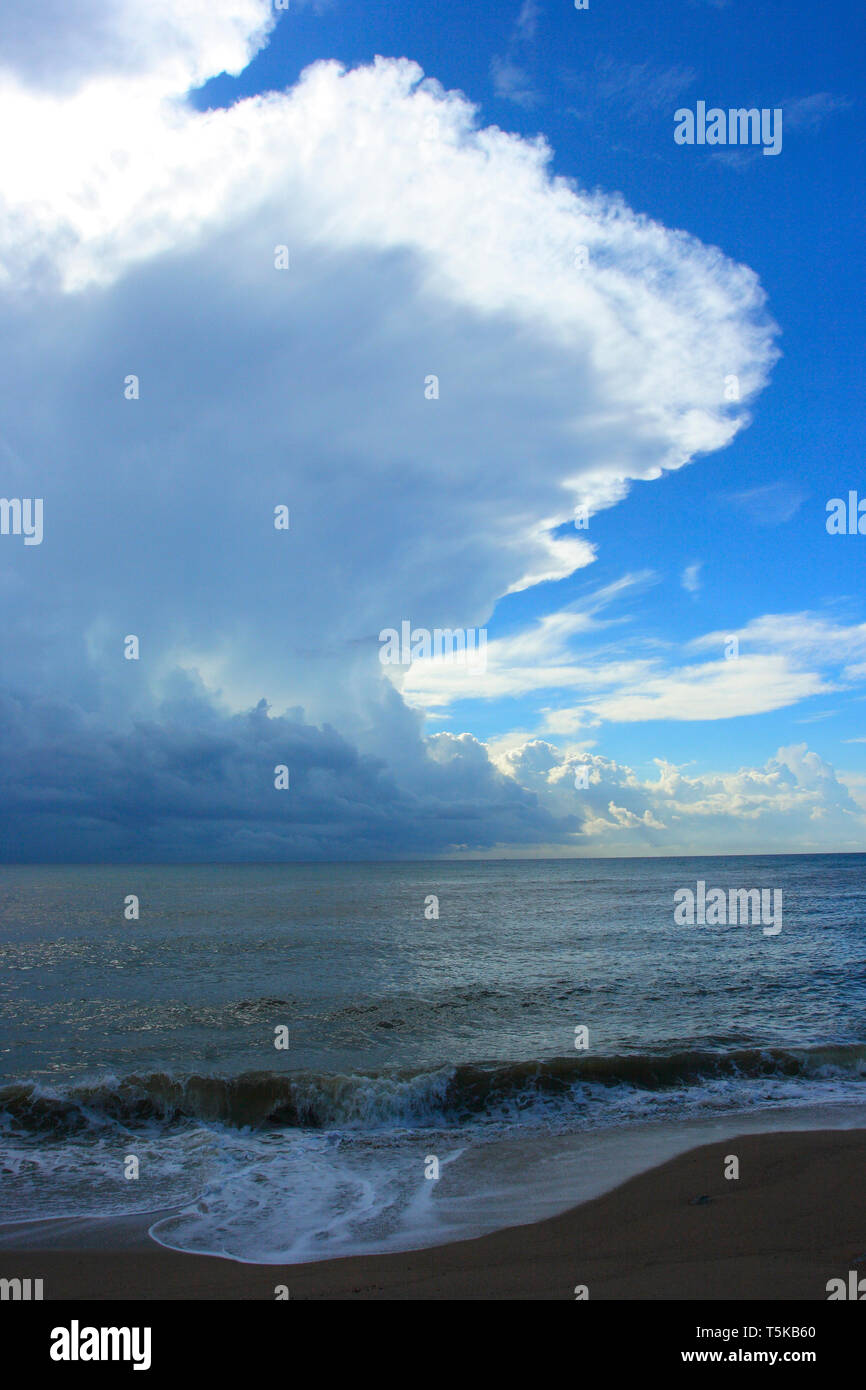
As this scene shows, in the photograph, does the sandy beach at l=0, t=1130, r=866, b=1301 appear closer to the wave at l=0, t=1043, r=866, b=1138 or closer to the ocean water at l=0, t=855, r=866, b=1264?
the ocean water at l=0, t=855, r=866, b=1264

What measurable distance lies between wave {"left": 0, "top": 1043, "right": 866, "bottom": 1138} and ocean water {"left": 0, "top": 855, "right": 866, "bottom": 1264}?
0.20 ft

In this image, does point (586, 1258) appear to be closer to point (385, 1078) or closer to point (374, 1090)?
point (374, 1090)

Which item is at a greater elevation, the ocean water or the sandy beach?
the sandy beach

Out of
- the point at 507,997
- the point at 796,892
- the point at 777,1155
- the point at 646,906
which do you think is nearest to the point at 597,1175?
the point at 777,1155

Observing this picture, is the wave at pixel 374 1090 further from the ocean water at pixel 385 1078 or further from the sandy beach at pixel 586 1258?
the sandy beach at pixel 586 1258

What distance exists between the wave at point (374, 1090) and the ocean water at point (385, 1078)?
6 cm

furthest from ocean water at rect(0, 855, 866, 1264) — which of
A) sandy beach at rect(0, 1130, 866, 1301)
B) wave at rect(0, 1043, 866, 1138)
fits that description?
→ sandy beach at rect(0, 1130, 866, 1301)

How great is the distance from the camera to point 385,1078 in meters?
16.2

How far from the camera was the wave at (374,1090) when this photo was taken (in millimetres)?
14836

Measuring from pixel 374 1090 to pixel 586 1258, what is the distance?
8.22m

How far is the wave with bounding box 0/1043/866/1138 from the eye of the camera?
584 inches

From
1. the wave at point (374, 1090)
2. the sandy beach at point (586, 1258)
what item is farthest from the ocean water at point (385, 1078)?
the sandy beach at point (586, 1258)
